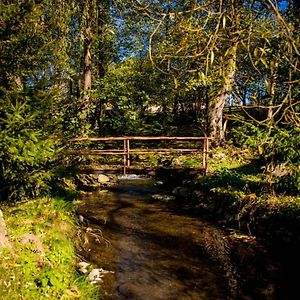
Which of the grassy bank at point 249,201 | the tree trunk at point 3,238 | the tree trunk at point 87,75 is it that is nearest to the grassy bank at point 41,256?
the tree trunk at point 3,238

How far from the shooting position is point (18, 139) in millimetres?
7520

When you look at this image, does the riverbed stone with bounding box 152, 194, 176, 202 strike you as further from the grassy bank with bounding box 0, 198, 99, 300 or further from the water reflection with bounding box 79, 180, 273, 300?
the grassy bank with bounding box 0, 198, 99, 300

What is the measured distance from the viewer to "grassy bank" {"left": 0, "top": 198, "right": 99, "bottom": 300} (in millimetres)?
5207

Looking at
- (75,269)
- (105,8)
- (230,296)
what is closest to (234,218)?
(230,296)

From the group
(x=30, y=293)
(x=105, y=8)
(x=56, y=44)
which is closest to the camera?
(x=30, y=293)

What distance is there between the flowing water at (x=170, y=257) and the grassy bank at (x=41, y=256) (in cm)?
76

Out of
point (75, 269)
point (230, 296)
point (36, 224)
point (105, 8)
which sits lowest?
point (230, 296)

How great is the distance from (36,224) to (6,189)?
192cm

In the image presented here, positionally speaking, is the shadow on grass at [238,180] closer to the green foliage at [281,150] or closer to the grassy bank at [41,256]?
the green foliage at [281,150]

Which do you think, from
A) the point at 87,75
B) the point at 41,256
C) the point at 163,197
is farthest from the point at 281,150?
the point at 87,75

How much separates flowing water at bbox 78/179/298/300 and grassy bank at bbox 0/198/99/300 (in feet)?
2.51

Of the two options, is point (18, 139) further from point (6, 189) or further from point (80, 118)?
point (80, 118)

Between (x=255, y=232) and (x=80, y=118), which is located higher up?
(x=80, y=118)

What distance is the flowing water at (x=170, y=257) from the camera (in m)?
6.87
